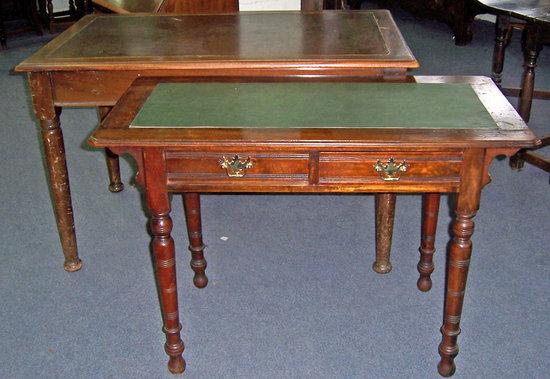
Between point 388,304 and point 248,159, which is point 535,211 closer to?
point 388,304

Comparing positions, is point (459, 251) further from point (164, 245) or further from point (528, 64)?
point (528, 64)

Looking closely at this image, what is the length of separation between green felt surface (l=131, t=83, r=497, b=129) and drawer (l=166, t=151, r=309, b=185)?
8cm

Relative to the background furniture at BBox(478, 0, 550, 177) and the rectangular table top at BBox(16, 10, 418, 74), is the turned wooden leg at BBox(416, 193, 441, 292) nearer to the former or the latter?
the rectangular table top at BBox(16, 10, 418, 74)

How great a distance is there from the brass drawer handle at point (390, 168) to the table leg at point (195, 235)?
86cm

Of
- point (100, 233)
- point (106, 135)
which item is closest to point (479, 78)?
point (106, 135)

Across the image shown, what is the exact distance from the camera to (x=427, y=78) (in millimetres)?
2150

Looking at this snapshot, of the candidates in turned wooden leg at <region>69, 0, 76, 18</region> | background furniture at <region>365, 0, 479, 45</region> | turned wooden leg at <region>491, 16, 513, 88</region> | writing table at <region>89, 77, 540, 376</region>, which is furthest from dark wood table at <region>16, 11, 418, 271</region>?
turned wooden leg at <region>69, 0, 76, 18</region>

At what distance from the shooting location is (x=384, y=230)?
8.11ft

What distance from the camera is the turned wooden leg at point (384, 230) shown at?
93.4 inches

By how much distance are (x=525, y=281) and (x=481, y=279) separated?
0.16m

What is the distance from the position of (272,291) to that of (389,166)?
96 cm

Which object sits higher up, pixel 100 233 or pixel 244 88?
pixel 244 88

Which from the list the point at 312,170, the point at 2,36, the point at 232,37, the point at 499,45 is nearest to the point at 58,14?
the point at 2,36

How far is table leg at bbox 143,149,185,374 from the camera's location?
1751mm
